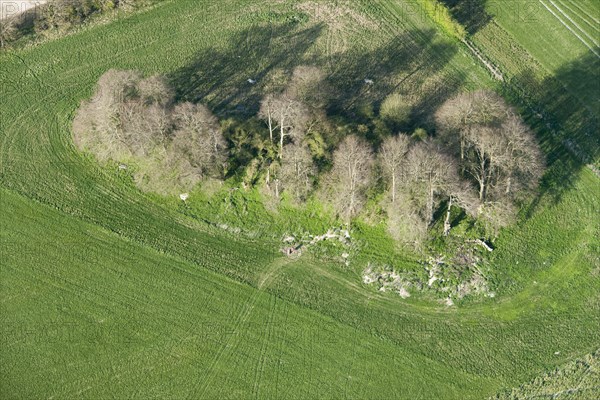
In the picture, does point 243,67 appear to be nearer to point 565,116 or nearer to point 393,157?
point 393,157

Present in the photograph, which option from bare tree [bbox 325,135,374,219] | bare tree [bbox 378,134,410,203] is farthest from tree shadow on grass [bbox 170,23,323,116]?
bare tree [bbox 378,134,410,203]

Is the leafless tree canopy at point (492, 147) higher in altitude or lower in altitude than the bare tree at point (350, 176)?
higher

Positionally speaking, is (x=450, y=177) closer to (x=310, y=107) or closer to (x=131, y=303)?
(x=310, y=107)

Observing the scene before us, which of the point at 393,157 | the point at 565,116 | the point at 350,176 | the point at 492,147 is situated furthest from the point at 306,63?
the point at 565,116

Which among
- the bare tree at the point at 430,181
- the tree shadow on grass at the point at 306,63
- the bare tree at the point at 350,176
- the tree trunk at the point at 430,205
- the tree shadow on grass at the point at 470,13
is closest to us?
the bare tree at the point at 430,181

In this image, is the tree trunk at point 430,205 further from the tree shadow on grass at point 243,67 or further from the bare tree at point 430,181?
the tree shadow on grass at point 243,67

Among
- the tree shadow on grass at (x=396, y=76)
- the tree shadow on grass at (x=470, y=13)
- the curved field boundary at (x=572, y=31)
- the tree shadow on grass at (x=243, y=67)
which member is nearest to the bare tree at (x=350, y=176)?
the tree shadow on grass at (x=396, y=76)

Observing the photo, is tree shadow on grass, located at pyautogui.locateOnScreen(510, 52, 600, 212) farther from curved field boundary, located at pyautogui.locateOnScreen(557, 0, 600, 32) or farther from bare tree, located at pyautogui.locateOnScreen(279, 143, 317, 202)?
bare tree, located at pyautogui.locateOnScreen(279, 143, 317, 202)
